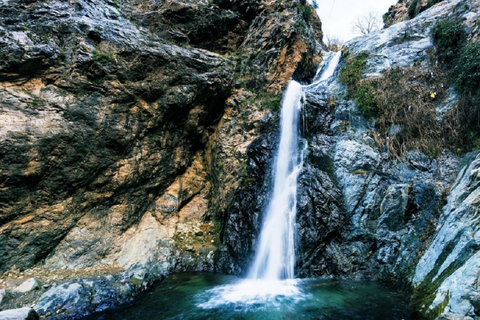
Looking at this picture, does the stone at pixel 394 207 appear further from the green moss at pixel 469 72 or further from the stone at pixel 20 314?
the stone at pixel 20 314

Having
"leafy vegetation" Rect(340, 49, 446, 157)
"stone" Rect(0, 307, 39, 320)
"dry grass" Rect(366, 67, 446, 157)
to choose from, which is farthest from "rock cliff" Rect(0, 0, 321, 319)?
"dry grass" Rect(366, 67, 446, 157)

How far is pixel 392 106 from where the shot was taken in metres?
9.90

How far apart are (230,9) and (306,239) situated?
42.0 ft

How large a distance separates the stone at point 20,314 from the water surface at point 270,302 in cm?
110

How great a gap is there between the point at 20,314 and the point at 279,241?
248 inches

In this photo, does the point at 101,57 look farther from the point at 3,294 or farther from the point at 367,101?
the point at 367,101

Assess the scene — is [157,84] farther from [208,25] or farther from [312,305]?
[312,305]

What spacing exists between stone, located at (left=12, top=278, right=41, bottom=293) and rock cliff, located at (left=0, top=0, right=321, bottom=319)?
0.66 feet

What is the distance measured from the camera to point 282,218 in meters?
8.23

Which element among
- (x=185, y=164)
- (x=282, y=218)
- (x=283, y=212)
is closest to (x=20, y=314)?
(x=185, y=164)

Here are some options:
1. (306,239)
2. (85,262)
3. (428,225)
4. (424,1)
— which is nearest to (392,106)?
(428,225)

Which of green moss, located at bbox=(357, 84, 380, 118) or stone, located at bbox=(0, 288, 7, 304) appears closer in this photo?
stone, located at bbox=(0, 288, 7, 304)

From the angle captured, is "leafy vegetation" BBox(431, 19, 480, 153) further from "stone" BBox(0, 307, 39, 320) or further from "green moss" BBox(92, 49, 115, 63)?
"stone" BBox(0, 307, 39, 320)

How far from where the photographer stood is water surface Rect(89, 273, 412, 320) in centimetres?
514
